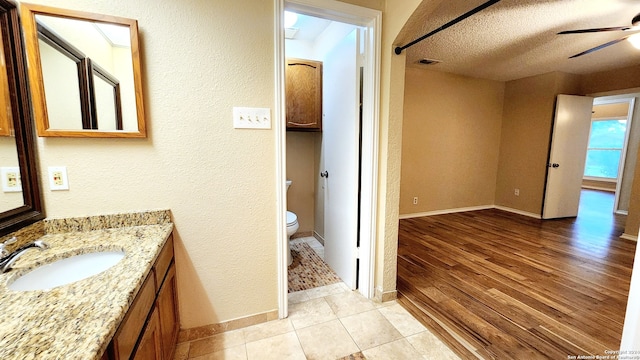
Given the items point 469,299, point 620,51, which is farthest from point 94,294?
point 620,51

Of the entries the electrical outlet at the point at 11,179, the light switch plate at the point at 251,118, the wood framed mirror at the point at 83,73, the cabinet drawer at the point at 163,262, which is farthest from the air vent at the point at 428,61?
the electrical outlet at the point at 11,179

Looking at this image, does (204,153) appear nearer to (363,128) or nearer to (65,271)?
(65,271)

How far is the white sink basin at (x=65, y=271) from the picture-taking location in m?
0.91

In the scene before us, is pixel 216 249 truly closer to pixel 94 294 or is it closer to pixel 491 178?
pixel 94 294

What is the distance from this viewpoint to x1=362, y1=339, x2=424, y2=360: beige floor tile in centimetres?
142

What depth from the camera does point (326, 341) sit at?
5.06ft

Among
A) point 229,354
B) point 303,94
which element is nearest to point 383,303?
point 229,354

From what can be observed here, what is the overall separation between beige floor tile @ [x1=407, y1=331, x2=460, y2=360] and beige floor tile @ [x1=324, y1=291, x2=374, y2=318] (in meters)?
0.37

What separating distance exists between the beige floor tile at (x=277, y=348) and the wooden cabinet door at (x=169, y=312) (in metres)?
0.42

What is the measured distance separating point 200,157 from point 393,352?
5.14 feet

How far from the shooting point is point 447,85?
4.18m

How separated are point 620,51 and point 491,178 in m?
2.33

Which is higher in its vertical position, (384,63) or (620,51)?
(620,51)

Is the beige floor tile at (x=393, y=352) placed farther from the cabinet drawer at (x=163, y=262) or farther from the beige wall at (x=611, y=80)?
the beige wall at (x=611, y=80)
